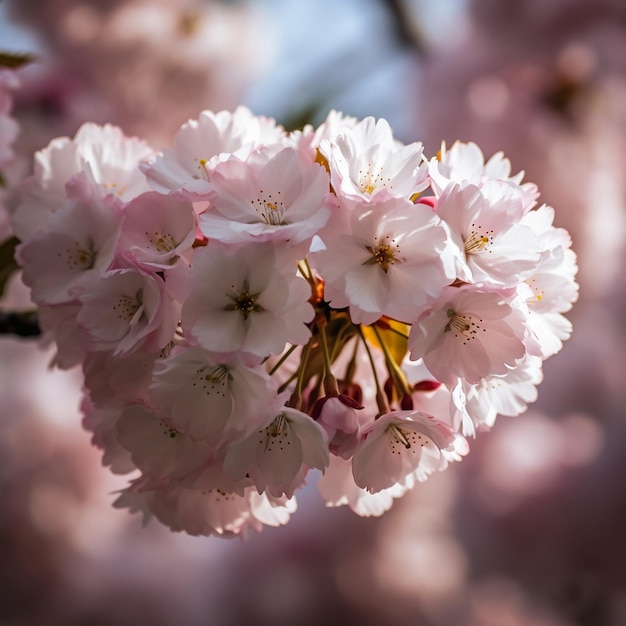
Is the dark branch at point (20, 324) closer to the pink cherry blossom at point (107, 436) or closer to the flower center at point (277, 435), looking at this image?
the pink cherry blossom at point (107, 436)

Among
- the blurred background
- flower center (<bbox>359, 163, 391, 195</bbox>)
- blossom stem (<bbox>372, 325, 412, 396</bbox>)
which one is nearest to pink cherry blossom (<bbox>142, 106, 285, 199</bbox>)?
flower center (<bbox>359, 163, 391, 195</bbox>)

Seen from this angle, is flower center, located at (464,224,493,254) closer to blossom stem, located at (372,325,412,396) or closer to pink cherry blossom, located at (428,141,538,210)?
pink cherry blossom, located at (428,141,538,210)

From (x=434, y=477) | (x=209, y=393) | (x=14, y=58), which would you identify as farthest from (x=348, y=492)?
(x=434, y=477)

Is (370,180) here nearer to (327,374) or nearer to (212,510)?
(327,374)

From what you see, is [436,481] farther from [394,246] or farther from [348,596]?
[394,246]

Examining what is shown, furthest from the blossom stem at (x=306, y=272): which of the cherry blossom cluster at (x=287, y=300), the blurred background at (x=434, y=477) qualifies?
the blurred background at (x=434, y=477)

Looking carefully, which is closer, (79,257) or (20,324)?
(79,257)
